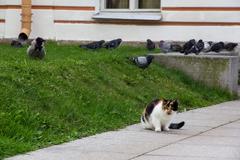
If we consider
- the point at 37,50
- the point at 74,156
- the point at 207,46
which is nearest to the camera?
the point at 74,156

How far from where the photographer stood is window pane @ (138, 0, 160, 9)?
74.5 ft

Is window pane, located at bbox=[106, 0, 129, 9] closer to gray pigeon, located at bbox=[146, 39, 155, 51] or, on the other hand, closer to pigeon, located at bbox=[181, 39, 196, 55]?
gray pigeon, located at bbox=[146, 39, 155, 51]

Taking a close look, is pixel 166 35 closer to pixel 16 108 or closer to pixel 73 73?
pixel 73 73

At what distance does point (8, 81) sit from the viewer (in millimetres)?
12398

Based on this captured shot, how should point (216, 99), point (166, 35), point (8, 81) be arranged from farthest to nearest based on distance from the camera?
1. point (166, 35)
2. point (216, 99)
3. point (8, 81)

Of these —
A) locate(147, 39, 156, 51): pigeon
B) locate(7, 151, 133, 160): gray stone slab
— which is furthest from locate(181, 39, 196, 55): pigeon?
locate(7, 151, 133, 160): gray stone slab

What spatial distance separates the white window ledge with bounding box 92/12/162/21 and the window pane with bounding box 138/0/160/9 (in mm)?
340

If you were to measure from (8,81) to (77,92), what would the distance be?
1633 millimetres

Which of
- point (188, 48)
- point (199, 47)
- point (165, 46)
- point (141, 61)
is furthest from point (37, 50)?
point (165, 46)

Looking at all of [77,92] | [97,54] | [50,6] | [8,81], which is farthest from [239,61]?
[8,81]

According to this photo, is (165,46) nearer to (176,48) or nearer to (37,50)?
(176,48)

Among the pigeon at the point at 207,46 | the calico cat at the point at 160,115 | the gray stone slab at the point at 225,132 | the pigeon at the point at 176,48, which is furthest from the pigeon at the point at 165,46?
the calico cat at the point at 160,115

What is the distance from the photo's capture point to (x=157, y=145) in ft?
35.0

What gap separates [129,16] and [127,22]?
0.20 m
